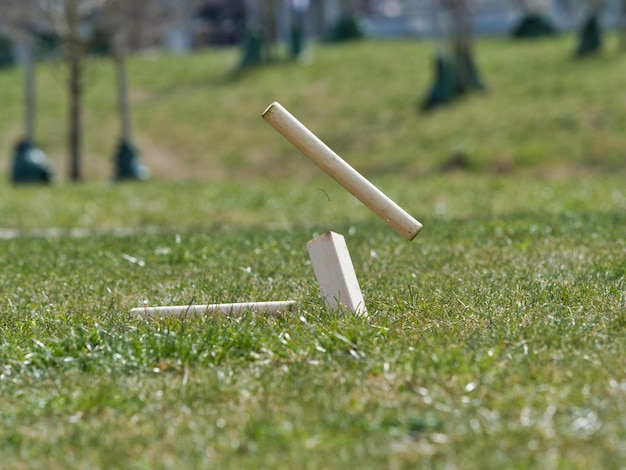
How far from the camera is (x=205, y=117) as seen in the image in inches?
1293

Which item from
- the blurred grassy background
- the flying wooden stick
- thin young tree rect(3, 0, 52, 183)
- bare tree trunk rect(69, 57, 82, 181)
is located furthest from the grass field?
bare tree trunk rect(69, 57, 82, 181)

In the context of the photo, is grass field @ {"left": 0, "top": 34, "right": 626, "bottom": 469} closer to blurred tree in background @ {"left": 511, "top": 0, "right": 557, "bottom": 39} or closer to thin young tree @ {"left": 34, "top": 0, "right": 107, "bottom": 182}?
thin young tree @ {"left": 34, "top": 0, "right": 107, "bottom": 182}

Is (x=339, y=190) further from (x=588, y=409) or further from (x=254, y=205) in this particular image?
(x=588, y=409)

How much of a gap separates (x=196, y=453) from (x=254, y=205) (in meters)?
12.5

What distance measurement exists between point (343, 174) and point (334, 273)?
503mm

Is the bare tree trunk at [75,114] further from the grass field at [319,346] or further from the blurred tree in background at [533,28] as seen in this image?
the blurred tree in background at [533,28]

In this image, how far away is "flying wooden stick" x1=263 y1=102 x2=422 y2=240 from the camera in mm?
5820

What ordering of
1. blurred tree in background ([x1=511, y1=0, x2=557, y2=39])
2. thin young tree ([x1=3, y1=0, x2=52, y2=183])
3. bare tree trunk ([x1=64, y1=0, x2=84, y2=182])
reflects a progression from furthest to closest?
blurred tree in background ([x1=511, y1=0, x2=557, y2=39]) → bare tree trunk ([x1=64, y1=0, x2=84, y2=182]) → thin young tree ([x1=3, y1=0, x2=52, y2=183])

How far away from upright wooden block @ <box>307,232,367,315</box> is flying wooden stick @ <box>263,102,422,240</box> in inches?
10.1

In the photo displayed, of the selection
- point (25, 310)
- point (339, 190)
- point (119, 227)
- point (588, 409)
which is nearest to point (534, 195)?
point (339, 190)

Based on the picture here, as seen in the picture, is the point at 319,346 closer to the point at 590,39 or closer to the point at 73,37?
the point at 73,37

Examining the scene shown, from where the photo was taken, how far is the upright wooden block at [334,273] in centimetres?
580

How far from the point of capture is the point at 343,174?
19.2 feet

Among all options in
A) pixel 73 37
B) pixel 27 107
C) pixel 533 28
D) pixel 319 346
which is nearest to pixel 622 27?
pixel 533 28
